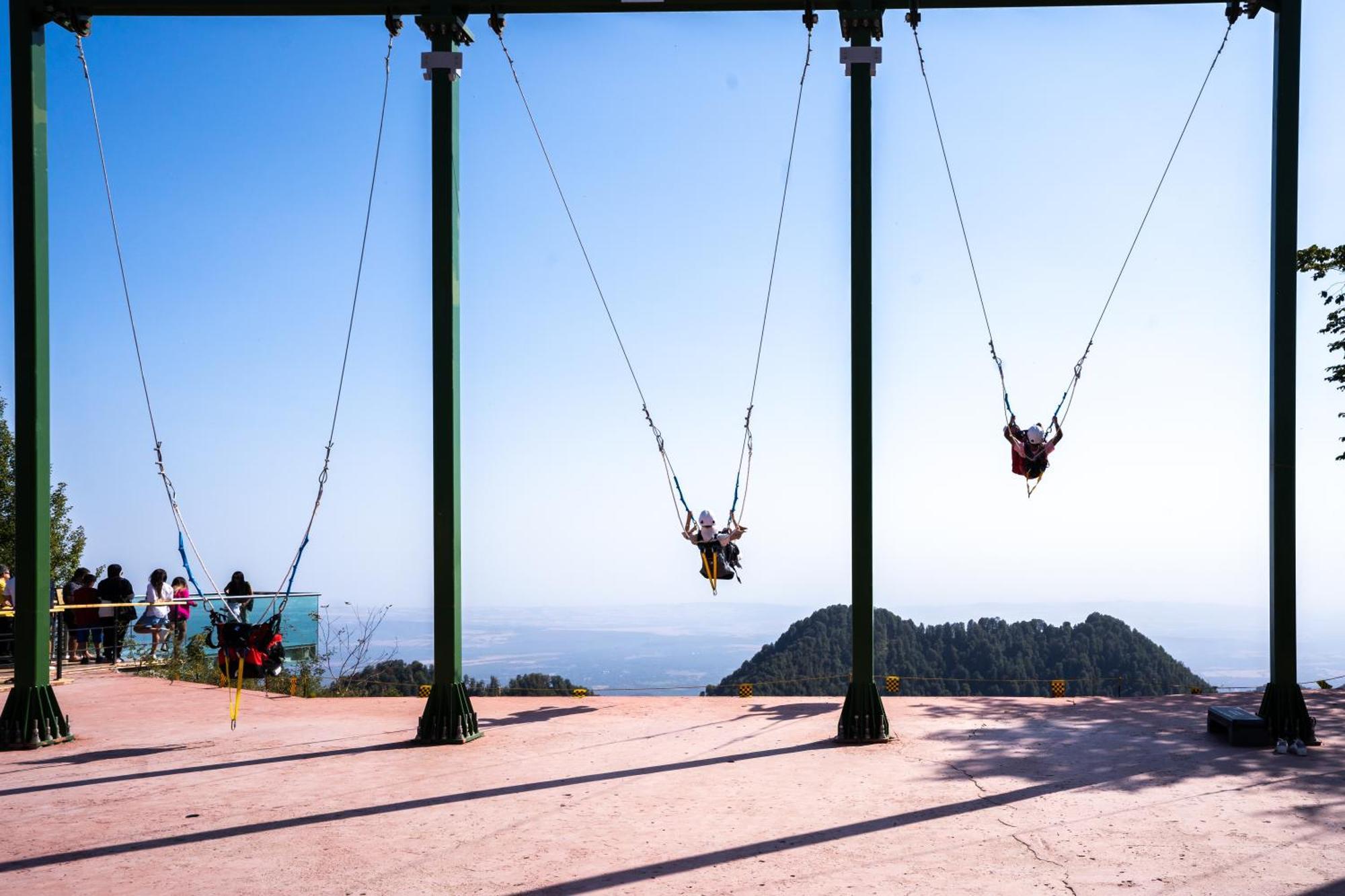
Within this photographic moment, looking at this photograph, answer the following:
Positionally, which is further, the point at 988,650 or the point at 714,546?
the point at 988,650

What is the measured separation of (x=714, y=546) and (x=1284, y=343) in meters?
5.01

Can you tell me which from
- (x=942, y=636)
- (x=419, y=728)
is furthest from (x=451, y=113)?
(x=942, y=636)

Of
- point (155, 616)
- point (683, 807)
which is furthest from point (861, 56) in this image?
point (155, 616)

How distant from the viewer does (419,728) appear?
322 inches

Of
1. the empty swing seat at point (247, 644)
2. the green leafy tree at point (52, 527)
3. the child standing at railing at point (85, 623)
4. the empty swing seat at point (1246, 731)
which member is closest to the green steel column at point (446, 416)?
the empty swing seat at point (247, 644)

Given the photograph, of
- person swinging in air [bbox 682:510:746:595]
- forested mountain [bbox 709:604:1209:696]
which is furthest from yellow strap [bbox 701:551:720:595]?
→ forested mountain [bbox 709:604:1209:696]

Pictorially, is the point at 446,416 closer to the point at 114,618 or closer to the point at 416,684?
the point at 416,684

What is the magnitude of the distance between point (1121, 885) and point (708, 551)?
16.0ft

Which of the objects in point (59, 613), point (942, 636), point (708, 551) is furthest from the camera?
point (942, 636)

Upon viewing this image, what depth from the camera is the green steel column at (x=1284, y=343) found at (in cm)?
807

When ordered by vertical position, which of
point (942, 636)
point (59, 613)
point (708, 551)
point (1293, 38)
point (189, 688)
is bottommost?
point (942, 636)

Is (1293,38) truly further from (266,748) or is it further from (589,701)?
(266,748)

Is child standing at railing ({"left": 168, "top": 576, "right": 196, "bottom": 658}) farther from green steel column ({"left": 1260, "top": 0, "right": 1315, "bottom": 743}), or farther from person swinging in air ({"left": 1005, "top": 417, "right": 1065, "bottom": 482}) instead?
green steel column ({"left": 1260, "top": 0, "right": 1315, "bottom": 743})

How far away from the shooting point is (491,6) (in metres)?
8.44
